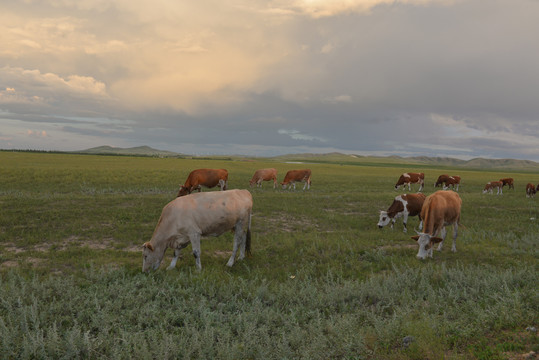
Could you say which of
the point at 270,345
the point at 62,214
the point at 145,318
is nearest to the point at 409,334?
the point at 270,345

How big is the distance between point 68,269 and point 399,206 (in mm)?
13684

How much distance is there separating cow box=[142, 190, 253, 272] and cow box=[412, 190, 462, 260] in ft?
20.1

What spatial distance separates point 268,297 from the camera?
264 inches

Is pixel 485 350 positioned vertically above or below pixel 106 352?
above

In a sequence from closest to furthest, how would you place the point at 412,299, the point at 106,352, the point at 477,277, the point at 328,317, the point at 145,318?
the point at 106,352 → the point at 145,318 → the point at 328,317 → the point at 412,299 → the point at 477,277

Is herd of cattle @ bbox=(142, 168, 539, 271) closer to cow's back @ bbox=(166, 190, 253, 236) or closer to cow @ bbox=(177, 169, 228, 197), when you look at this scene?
cow's back @ bbox=(166, 190, 253, 236)

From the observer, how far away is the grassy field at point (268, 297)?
15.2 feet

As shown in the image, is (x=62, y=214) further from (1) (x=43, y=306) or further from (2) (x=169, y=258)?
(1) (x=43, y=306)

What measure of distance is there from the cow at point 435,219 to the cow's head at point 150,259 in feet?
26.8

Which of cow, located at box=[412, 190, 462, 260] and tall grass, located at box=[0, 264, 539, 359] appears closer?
tall grass, located at box=[0, 264, 539, 359]

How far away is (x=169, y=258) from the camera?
9.54 m

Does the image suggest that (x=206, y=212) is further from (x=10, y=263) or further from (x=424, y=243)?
(x=424, y=243)

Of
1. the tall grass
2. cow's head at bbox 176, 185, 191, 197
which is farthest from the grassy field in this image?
cow's head at bbox 176, 185, 191, 197

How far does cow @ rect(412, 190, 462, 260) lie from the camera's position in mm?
9836
